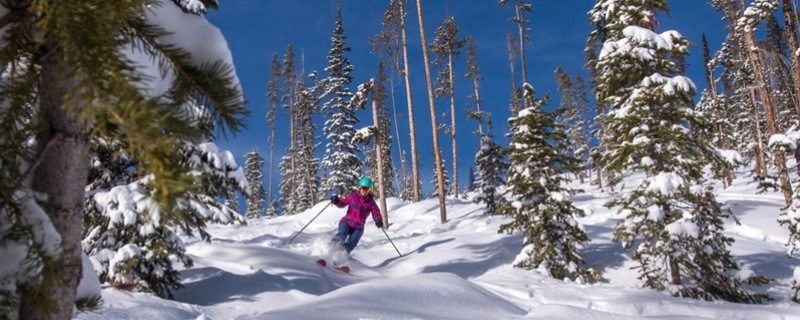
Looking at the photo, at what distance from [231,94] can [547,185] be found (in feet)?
35.4

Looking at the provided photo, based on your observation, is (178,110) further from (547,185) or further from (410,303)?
(547,185)

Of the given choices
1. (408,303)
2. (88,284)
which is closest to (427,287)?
(408,303)

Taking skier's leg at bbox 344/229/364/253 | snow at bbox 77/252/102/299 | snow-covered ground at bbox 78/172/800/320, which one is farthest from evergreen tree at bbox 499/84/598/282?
snow at bbox 77/252/102/299

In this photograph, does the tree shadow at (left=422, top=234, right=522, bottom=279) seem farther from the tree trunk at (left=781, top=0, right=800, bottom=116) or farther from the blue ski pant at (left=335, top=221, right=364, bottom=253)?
the tree trunk at (left=781, top=0, right=800, bottom=116)

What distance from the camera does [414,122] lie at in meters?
23.4

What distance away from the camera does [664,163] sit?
10.6m

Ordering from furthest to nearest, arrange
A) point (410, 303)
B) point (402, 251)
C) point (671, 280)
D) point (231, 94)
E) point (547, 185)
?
point (402, 251) → point (547, 185) → point (671, 280) → point (410, 303) → point (231, 94)

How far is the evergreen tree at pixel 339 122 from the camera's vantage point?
34.2 m

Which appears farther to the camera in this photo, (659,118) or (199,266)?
(659,118)

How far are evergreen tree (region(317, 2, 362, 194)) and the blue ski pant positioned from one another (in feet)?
72.5

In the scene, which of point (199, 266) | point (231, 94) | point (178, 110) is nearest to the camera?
point (178, 110)

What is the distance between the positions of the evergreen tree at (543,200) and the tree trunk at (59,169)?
10263 millimetres

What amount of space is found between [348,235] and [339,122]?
23.7 m

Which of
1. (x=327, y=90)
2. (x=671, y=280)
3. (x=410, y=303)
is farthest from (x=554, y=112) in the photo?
(x=327, y=90)
